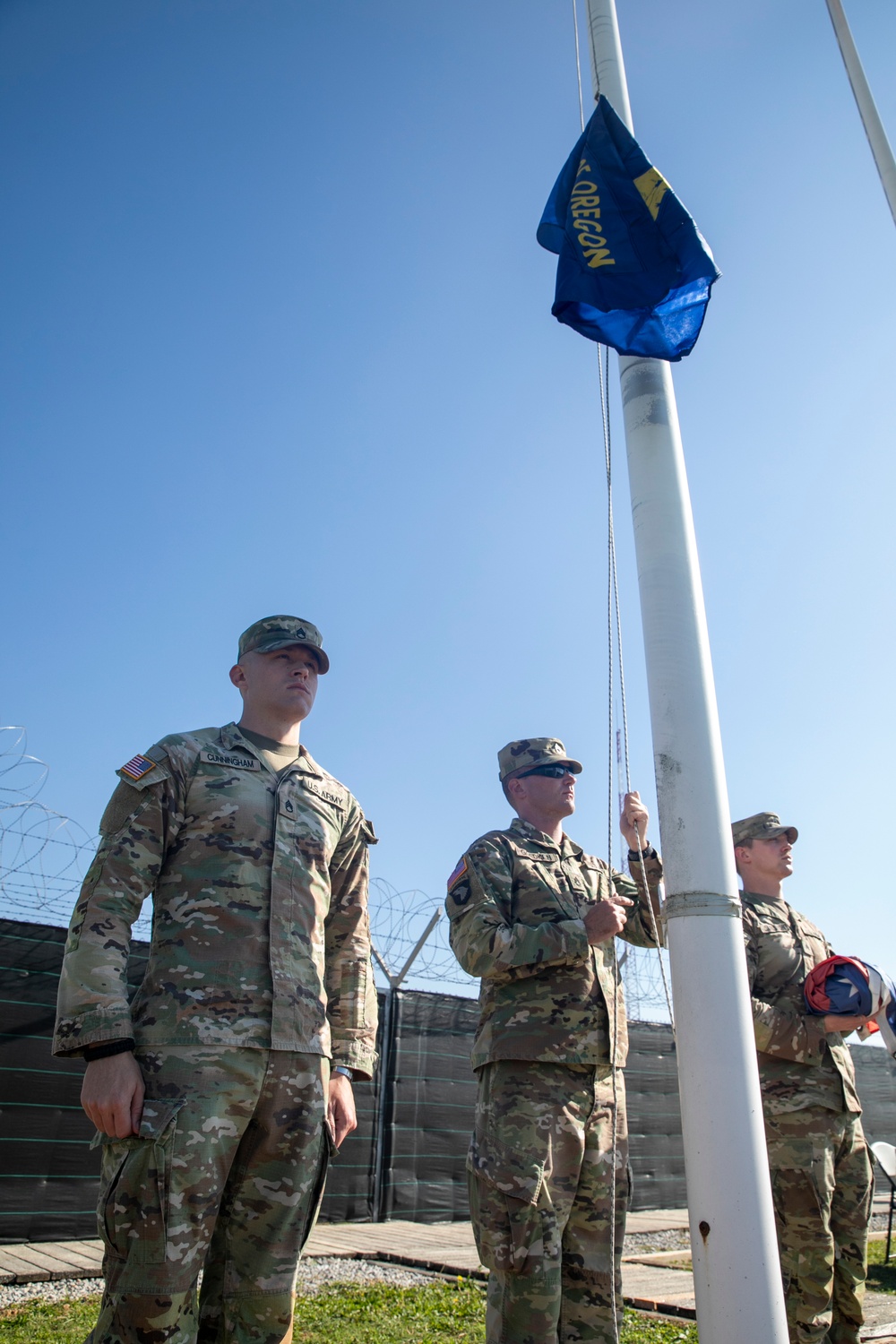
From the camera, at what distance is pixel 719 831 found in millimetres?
2137

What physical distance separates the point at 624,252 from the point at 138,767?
218 centimetres

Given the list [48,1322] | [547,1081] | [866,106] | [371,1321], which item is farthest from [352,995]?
[866,106]

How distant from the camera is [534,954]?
2.78 m

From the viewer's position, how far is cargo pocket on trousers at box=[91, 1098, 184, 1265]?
1870 millimetres

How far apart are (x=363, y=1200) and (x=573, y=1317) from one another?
479 centimetres

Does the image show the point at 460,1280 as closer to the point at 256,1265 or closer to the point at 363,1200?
the point at 363,1200

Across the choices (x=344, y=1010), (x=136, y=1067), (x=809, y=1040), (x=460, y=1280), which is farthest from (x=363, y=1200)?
(x=136, y=1067)

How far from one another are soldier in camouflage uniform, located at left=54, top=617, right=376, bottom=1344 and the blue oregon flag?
165cm

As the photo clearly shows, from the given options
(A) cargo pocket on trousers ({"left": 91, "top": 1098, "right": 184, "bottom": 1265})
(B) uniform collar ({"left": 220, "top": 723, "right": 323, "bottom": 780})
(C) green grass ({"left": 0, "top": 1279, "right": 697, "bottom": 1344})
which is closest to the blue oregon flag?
(B) uniform collar ({"left": 220, "top": 723, "right": 323, "bottom": 780})

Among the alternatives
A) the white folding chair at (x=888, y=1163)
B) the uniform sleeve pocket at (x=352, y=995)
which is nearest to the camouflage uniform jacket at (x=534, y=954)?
the uniform sleeve pocket at (x=352, y=995)

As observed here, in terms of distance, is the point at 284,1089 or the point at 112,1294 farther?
the point at 284,1089

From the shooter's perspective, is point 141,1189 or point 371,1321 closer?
point 141,1189

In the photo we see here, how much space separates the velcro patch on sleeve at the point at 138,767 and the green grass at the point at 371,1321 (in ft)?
7.54

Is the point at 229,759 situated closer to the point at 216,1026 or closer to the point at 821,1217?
the point at 216,1026
